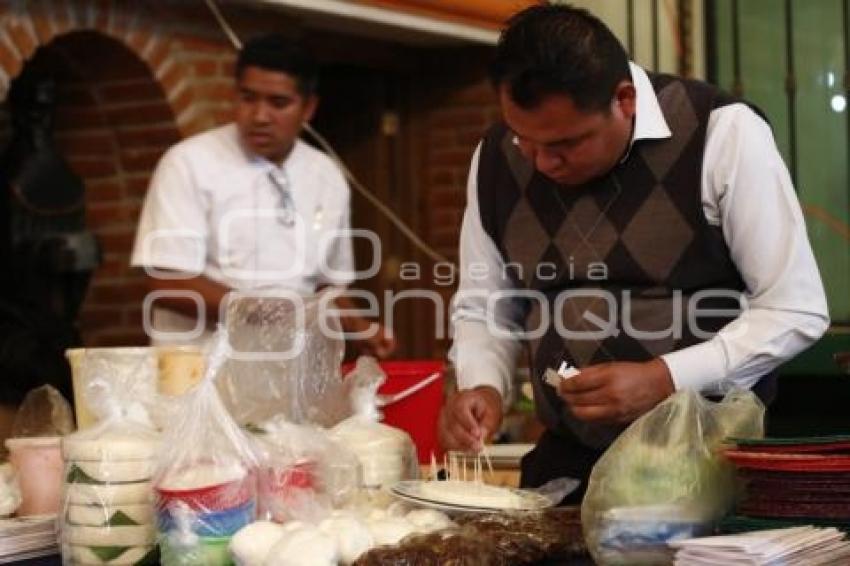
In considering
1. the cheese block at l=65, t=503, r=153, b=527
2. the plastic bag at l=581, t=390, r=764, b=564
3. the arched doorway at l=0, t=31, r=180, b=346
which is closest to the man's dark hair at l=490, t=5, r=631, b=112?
the plastic bag at l=581, t=390, r=764, b=564

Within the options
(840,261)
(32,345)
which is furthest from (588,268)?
(32,345)

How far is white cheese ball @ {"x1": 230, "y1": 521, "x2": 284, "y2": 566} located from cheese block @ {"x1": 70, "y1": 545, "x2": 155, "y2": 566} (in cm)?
19

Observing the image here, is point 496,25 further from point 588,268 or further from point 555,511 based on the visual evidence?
point 555,511

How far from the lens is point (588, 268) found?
2.21m

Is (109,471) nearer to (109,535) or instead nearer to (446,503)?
(109,535)

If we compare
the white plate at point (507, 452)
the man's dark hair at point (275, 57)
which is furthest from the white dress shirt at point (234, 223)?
the white plate at point (507, 452)

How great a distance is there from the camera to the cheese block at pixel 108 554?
6.15 ft

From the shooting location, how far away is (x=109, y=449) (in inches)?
73.8

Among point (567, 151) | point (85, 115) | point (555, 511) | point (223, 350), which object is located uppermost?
point (85, 115)

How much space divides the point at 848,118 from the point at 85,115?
226cm

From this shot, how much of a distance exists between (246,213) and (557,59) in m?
1.62

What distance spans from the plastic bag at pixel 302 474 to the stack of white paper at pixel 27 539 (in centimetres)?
31

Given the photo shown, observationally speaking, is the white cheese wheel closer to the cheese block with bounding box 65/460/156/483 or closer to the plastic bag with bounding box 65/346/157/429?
the cheese block with bounding box 65/460/156/483

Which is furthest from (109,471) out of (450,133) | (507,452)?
(450,133)
